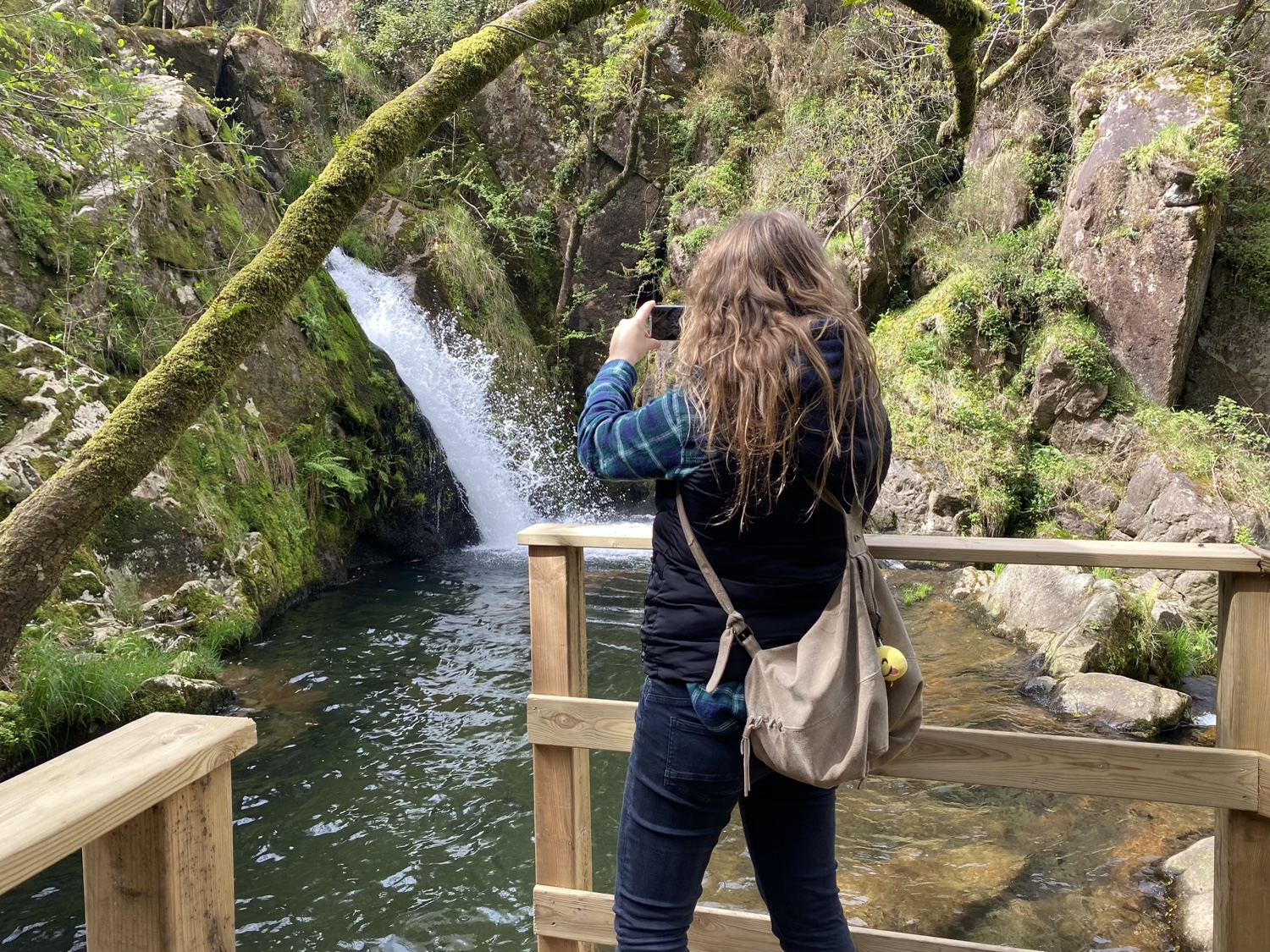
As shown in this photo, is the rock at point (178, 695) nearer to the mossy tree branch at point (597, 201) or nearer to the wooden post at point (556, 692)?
the wooden post at point (556, 692)

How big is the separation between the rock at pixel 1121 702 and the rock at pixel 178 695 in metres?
5.56

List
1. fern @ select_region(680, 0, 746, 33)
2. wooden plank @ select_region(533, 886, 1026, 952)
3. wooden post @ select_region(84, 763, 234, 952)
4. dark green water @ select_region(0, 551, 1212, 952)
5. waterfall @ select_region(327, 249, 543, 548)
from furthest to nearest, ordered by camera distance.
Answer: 1. waterfall @ select_region(327, 249, 543, 548)
2. dark green water @ select_region(0, 551, 1212, 952)
3. fern @ select_region(680, 0, 746, 33)
4. wooden plank @ select_region(533, 886, 1026, 952)
5. wooden post @ select_region(84, 763, 234, 952)

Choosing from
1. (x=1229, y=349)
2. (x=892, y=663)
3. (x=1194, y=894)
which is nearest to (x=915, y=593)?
(x=1194, y=894)

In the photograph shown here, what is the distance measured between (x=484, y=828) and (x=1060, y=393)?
8481mm

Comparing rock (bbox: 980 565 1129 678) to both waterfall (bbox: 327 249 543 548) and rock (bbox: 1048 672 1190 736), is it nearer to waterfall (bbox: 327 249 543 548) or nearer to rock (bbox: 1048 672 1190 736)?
rock (bbox: 1048 672 1190 736)

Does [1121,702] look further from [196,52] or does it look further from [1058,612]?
[196,52]

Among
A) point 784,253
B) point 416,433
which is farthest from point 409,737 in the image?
point 416,433

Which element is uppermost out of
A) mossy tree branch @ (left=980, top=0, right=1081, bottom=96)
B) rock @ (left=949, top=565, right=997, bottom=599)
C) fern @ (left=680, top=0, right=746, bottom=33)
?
mossy tree branch @ (left=980, top=0, right=1081, bottom=96)

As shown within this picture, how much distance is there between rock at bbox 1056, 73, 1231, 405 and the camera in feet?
31.4

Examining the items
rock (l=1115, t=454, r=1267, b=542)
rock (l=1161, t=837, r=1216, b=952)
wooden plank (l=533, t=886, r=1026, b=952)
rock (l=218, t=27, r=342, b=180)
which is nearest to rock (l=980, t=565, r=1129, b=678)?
rock (l=1115, t=454, r=1267, b=542)

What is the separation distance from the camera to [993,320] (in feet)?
35.4

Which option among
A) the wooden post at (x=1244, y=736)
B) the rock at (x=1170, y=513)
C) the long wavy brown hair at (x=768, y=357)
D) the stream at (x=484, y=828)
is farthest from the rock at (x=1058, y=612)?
the long wavy brown hair at (x=768, y=357)

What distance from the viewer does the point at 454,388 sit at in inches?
505

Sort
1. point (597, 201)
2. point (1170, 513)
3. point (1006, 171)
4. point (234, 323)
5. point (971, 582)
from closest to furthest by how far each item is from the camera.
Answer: point (234, 323) < point (971, 582) < point (1170, 513) < point (1006, 171) < point (597, 201)
